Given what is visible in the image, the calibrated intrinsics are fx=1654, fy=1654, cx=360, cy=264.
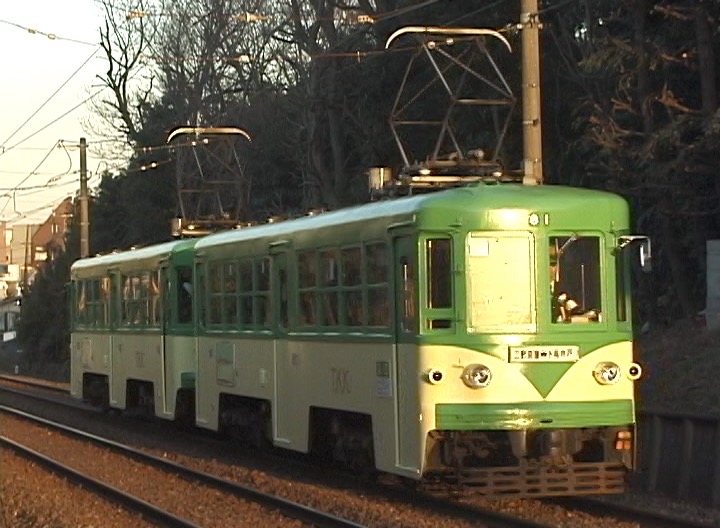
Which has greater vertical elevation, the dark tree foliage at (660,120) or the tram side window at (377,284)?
the dark tree foliage at (660,120)

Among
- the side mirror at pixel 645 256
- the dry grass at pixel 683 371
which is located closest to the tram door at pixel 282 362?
the side mirror at pixel 645 256

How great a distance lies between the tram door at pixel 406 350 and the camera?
523 inches

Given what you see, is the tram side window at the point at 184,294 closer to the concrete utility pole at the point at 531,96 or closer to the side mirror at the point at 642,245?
the concrete utility pole at the point at 531,96

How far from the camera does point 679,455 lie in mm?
14773

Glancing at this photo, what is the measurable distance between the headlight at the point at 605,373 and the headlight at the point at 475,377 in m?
1.00

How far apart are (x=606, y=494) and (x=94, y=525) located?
4400 millimetres

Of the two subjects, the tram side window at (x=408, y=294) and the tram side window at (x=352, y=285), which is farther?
the tram side window at (x=352, y=285)

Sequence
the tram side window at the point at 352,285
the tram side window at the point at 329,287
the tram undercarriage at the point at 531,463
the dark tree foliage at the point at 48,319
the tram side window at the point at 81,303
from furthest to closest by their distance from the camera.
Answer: the dark tree foliage at the point at 48,319
the tram side window at the point at 81,303
the tram side window at the point at 329,287
the tram side window at the point at 352,285
the tram undercarriage at the point at 531,463

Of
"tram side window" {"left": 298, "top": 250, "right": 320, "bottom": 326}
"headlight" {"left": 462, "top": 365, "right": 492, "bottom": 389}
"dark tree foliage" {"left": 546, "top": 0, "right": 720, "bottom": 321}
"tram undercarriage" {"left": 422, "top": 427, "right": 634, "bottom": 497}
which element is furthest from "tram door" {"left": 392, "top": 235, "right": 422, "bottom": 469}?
"dark tree foliage" {"left": 546, "top": 0, "right": 720, "bottom": 321}

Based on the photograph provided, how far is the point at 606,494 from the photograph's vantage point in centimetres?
1439

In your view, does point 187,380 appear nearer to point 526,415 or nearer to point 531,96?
point 531,96

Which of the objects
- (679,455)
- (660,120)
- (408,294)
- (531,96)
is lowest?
(679,455)

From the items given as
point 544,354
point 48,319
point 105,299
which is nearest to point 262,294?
point 544,354

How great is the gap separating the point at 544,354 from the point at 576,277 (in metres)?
0.77
